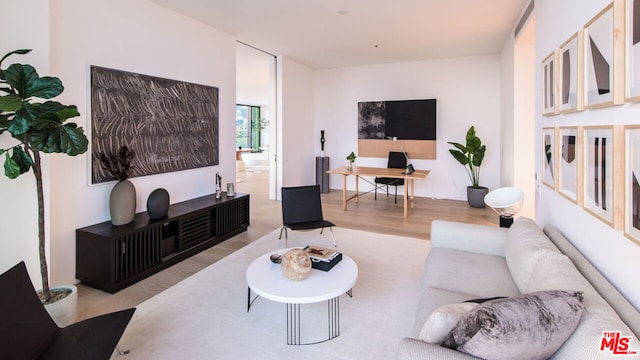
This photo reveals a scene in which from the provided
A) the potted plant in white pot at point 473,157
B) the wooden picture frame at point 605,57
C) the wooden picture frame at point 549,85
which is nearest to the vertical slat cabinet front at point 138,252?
the wooden picture frame at point 605,57

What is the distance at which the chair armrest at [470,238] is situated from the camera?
2.76 m

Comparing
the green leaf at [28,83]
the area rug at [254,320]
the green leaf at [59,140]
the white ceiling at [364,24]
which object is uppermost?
the white ceiling at [364,24]

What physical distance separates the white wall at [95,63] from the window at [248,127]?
11628 mm

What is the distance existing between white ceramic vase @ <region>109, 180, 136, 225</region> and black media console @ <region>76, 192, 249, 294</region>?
7 cm

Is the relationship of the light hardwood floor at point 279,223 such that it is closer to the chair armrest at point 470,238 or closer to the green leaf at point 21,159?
the green leaf at point 21,159

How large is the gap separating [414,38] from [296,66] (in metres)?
2.78

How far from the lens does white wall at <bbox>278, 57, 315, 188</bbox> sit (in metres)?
7.00

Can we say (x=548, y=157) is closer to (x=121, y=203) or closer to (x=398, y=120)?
(x=121, y=203)

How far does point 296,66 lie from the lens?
7379mm

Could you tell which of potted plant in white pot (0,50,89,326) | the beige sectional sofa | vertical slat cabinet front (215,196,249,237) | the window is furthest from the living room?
the window

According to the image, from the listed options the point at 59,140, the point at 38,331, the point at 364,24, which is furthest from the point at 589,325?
the point at 364,24

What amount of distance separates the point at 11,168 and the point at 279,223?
3584 millimetres

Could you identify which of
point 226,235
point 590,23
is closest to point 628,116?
point 590,23

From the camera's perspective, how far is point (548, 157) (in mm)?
2787
